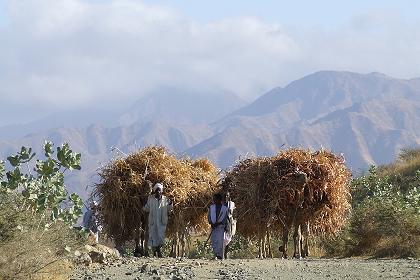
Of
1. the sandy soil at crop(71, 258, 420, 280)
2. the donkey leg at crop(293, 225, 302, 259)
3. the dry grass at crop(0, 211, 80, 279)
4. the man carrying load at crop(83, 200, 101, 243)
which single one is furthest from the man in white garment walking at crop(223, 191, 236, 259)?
the dry grass at crop(0, 211, 80, 279)

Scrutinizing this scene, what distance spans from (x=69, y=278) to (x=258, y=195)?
214 inches

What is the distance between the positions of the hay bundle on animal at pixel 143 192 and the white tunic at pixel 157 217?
0.55 metres

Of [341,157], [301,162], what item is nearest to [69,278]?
[301,162]

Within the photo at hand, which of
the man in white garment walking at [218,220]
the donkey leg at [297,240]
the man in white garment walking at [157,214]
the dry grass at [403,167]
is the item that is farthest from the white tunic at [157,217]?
the dry grass at [403,167]

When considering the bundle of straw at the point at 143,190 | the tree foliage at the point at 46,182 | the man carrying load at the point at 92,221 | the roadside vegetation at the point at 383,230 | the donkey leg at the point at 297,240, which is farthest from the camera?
the roadside vegetation at the point at 383,230

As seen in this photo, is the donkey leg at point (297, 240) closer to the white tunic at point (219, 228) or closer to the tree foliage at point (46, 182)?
the white tunic at point (219, 228)

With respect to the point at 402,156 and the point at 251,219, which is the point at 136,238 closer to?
the point at 251,219

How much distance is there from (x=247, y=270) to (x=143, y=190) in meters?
4.61

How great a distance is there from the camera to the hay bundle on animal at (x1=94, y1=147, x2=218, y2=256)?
17.5 m

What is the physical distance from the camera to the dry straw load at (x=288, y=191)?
55.2 feet

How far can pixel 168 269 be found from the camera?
536 inches

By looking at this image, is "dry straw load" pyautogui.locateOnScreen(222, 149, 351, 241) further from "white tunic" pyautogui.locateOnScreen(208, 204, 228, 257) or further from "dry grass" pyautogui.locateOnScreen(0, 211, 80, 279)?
"dry grass" pyautogui.locateOnScreen(0, 211, 80, 279)

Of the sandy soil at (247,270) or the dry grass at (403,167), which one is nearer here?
the sandy soil at (247,270)

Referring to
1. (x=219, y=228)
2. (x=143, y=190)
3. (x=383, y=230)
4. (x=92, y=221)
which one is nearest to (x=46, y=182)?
(x=219, y=228)
